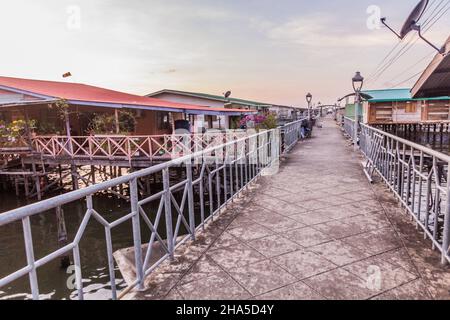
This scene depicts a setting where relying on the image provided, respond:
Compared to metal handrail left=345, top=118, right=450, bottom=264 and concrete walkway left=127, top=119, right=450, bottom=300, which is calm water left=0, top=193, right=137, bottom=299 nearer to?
concrete walkway left=127, top=119, right=450, bottom=300

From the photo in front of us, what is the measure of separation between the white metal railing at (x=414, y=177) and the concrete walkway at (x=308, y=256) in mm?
196

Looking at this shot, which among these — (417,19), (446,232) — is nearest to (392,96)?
(417,19)

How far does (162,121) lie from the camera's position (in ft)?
67.3

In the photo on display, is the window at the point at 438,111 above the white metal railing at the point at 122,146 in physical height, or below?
above

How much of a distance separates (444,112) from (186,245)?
14.2 meters

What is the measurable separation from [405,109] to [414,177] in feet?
39.2

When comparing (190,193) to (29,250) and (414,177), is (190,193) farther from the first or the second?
(414,177)

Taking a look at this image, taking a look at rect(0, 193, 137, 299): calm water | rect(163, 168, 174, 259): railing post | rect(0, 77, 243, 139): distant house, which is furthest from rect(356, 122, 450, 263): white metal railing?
rect(0, 77, 243, 139): distant house

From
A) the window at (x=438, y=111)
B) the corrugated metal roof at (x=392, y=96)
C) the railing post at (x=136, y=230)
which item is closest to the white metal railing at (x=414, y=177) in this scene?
the railing post at (x=136, y=230)

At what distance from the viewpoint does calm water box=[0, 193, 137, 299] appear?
24.1 feet

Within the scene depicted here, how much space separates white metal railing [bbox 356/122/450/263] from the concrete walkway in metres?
0.20

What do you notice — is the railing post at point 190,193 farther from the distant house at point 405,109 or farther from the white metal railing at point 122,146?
the distant house at point 405,109

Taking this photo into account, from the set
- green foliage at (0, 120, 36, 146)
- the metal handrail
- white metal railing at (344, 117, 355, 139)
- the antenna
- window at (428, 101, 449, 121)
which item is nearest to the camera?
the metal handrail

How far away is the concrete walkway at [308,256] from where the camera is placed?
2.52 metres
